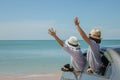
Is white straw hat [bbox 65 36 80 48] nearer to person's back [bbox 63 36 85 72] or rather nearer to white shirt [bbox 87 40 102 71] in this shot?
person's back [bbox 63 36 85 72]

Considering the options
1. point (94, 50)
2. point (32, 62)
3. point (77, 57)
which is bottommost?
point (32, 62)

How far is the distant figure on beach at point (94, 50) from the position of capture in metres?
7.55

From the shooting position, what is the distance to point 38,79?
1986cm

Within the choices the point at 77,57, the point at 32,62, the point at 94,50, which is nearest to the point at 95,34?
the point at 94,50

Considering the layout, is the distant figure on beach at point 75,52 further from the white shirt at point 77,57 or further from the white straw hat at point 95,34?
the white straw hat at point 95,34

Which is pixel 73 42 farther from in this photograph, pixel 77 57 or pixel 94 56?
pixel 94 56

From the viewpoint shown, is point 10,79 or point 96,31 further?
point 10,79

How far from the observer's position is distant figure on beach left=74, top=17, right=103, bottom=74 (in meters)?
7.55

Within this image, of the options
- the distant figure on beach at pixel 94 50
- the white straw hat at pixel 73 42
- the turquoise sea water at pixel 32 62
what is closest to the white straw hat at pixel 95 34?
the distant figure on beach at pixel 94 50

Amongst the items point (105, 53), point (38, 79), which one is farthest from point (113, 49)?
point (38, 79)

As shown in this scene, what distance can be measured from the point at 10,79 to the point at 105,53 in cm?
1355

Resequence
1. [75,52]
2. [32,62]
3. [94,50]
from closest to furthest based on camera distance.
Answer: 1. [94,50]
2. [75,52]
3. [32,62]

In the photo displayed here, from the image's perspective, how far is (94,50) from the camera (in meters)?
7.59

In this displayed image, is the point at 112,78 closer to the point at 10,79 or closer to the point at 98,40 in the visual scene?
the point at 98,40
